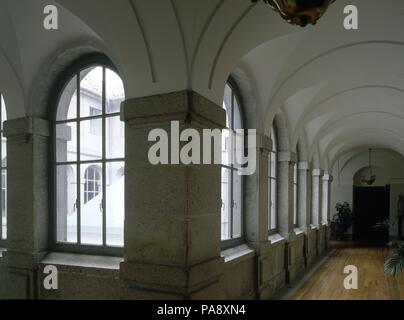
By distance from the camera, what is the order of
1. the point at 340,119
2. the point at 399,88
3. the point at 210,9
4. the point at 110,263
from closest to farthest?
the point at 210,9, the point at 110,263, the point at 399,88, the point at 340,119

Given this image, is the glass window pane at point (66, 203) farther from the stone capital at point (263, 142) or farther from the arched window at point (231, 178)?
the stone capital at point (263, 142)

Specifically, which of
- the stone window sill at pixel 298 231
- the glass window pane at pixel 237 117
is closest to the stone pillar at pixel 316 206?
the stone window sill at pixel 298 231

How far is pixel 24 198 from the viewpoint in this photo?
4.70 metres

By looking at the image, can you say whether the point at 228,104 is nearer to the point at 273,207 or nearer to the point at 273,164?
the point at 273,164

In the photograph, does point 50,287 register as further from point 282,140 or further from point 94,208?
point 282,140

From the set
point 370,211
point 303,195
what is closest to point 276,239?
point 303,195

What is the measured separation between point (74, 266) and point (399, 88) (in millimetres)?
6746

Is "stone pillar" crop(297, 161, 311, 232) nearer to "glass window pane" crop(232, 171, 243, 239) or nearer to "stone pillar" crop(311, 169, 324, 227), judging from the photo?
"stone pillar" crop(311, 169, 324, 227)

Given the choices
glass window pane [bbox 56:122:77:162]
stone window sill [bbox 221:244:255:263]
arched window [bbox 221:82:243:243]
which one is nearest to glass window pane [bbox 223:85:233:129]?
arched window [bbox 221:82:243:243]

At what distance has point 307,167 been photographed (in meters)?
10.3

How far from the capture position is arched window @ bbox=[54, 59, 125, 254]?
4.47 meters

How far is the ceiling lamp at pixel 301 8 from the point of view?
Result: 156 cm

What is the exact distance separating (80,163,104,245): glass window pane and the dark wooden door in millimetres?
15915
